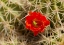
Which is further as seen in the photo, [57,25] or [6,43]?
[57,25]

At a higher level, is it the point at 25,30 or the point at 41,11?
the point at 41,11

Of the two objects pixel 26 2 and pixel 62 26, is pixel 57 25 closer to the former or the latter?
pixel 62 26

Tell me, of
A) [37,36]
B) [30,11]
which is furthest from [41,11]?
[37,36]

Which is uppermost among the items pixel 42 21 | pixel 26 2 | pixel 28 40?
pixel 26 2
